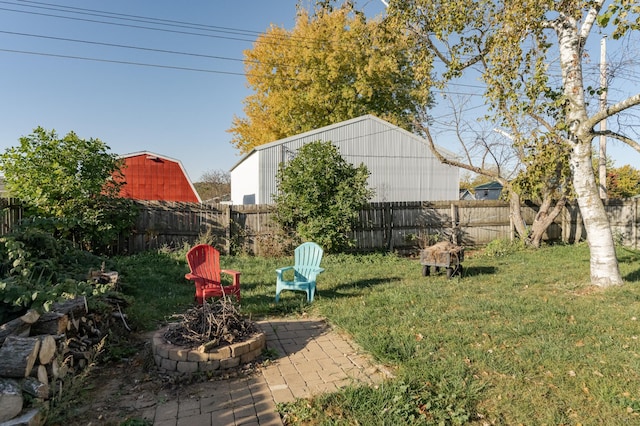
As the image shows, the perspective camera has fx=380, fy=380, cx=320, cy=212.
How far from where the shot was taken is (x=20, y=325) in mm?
2898

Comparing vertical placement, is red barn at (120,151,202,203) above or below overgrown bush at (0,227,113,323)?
above

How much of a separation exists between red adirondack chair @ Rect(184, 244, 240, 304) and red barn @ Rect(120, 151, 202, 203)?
44.2 ft

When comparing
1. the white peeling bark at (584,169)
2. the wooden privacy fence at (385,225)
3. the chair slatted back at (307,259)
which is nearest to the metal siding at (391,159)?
the wooden privacy fence at (385,225)

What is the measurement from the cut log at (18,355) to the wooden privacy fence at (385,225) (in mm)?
5814

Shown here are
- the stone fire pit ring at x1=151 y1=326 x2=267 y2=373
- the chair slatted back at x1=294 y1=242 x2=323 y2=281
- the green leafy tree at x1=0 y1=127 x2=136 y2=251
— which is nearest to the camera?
the stone fire pit ring at x1=151 y1=326 x2=267 y2=373

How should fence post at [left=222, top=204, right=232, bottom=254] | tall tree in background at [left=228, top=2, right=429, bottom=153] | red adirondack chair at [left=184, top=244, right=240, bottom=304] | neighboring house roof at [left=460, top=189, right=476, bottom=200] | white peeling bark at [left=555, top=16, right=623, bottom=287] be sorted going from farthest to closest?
neighboring house roof at [left=460, top=189, right=476, bottom=200] < tall tree in background at [left=228, top=2, right=429, bottom=153] < fence post at [left=222, top=204, right=232, bottom=254] < white peeling bark at [left=555, top=16, right=623, bottom=287] < red adirondack chair at [left=184, top=244, right=240, bottom=304]

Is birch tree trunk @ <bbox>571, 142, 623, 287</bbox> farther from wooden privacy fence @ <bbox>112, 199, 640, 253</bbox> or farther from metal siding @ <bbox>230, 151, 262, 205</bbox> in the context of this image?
metal siding @ <bbox>230, 151, 262, 205</bbox>

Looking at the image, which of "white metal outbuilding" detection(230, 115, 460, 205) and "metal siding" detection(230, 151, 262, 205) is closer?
"metal siding" detection(230, 151, 262, 205)

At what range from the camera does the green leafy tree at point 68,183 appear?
771cm

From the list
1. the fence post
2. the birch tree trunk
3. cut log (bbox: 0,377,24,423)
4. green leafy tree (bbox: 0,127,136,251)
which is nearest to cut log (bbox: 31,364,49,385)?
cut log (bbox: 0,377,24,423)

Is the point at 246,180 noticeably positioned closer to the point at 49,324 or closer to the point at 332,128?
the point at 332,128

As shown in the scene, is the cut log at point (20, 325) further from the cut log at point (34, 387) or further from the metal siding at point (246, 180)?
the metal siding at point (246, 180)

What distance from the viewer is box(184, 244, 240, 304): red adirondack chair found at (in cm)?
491

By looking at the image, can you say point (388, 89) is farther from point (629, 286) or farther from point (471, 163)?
point (629, 286)
